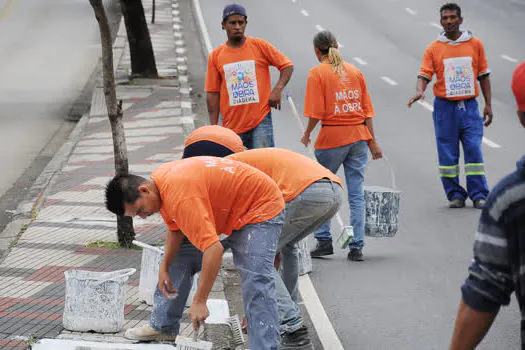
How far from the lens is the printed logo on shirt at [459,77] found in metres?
10.6

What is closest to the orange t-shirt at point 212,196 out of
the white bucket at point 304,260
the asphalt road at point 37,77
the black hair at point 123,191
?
the black hair at point 123,191

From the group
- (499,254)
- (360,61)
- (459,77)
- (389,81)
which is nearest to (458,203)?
(459,77)

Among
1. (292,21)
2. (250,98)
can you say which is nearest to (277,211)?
(250,98)

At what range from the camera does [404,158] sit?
13.5 m

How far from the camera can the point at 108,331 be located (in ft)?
21.4

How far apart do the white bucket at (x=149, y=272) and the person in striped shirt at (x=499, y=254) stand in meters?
3.75

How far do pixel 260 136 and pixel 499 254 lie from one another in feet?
19.0

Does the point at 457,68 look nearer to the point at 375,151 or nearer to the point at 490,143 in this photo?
the point at 375,151

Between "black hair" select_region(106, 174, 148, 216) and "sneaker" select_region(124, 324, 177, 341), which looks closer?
"black hair" select_region(106, 174, 148, 216)

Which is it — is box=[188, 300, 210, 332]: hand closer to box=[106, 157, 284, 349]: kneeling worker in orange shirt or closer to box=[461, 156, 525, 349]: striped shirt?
box=[106, 157, 284, 349]: kneeling worker in orange shirt

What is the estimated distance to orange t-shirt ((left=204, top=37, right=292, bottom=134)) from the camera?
899cm

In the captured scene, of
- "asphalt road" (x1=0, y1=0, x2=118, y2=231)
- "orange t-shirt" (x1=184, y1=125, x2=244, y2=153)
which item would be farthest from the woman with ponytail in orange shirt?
"asphalt road" (x1=0, y1=0, x2=118, y2=231)

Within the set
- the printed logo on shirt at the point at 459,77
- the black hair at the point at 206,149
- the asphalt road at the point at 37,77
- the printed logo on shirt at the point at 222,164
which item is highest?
the printed logo on shirt at the point at 222,164

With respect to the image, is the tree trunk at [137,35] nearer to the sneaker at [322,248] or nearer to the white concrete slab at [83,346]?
the sneaker at [322,248]
